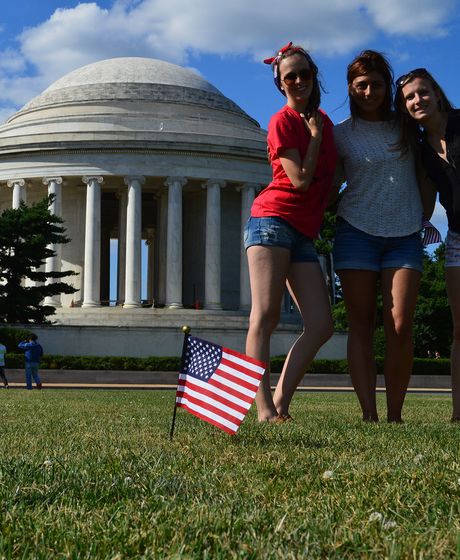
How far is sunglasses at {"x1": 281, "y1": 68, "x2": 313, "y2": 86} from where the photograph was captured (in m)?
8.40

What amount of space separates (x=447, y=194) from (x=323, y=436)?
3337 mm

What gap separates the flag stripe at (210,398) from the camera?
253 inches

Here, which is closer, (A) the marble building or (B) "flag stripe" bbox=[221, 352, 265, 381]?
(B) "flag stripe" bbox=[221, 352, 265, 381]

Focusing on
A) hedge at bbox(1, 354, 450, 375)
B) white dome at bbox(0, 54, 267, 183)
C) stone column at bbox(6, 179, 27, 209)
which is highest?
white dome at bbox(0, 54, 267, 183)

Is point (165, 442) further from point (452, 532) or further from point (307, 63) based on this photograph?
point (307, 63)

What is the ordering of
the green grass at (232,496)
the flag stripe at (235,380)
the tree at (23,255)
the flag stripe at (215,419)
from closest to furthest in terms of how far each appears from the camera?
the green grass at (232,496), the flag stripe at (215,419), the flag stripe at (235,380), the tree at (23,255)

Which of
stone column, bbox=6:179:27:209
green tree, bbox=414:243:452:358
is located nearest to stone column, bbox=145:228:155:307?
stone column, bbox=6:179:27:209

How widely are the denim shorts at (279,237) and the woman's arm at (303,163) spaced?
0.45 meters

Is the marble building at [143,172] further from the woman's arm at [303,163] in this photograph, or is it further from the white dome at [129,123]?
the woman's arm at [303,163]

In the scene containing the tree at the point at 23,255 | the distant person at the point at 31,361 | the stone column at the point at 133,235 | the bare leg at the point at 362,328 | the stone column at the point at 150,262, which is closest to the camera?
the bare leg at the point at 362,328

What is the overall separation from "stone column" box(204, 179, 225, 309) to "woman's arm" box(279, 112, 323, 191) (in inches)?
1794

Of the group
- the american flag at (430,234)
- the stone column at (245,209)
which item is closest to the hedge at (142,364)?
the stone column at (245,209)

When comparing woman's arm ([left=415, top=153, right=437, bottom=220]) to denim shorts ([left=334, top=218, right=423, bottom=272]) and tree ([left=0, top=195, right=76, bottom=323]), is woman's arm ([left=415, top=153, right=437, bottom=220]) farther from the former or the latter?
tree ([left=0, top=195, right=76, bottom=323])

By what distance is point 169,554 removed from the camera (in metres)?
2.98
